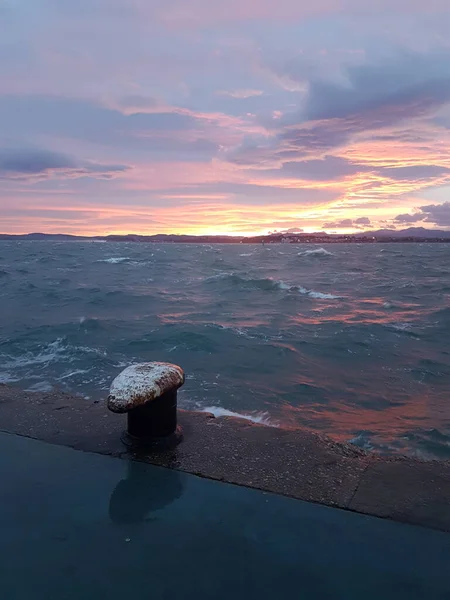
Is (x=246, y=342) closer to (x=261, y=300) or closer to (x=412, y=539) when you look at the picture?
(x=261, y=300)

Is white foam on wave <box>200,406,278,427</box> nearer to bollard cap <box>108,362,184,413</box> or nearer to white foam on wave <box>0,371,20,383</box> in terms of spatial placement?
bollard cap <box>108,362,184,413</box>

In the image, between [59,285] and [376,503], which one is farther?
[59,285]

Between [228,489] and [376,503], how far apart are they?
1.11 meters

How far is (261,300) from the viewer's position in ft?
69.9

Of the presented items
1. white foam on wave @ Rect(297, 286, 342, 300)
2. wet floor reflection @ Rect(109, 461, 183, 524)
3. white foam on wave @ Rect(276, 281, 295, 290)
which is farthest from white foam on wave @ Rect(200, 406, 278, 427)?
white foam on wave @ Rect(276, 281, 295, 290)

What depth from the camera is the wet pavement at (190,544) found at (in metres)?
2.66

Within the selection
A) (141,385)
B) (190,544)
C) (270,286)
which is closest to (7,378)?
(141,385)

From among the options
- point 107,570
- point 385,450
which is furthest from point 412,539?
point 385,450

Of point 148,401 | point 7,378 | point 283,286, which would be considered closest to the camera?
point 148,401

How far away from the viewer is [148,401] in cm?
409

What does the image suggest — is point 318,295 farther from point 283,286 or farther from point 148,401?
point 148,401

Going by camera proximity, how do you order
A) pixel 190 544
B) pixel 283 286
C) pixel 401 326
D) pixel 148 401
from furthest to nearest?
pixel 283 286 < pixel 401 326 < pixel 148 401 < pixel 190 544

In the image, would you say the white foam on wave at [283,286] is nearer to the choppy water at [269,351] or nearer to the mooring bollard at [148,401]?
the choppy water at [269,351]

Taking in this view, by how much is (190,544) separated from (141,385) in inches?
58.0
